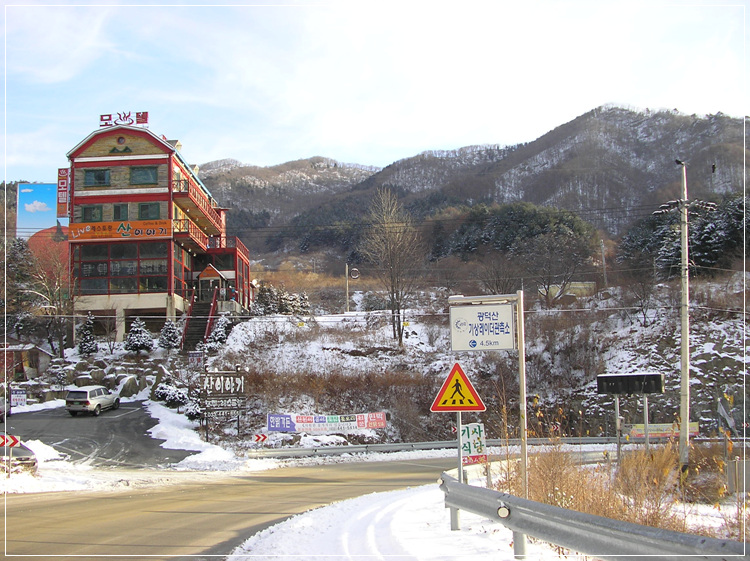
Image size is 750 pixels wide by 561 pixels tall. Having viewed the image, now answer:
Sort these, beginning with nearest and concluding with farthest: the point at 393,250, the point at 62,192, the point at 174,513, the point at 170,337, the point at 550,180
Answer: the point at 174,513, the point at 170,337, the point at 393,250, the point at 62,192, the point at 550,180

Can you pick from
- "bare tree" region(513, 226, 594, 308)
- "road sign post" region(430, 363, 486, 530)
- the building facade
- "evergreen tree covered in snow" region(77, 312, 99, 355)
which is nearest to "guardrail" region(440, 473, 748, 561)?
"road sign post" region(430, 363, 486, 530)

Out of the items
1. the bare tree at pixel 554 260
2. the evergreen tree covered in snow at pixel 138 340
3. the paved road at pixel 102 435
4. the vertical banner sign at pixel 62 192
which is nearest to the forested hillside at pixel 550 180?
the bare tree at pixel 554 260

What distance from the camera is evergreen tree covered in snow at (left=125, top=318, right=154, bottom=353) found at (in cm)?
3622

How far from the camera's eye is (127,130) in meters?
42.2

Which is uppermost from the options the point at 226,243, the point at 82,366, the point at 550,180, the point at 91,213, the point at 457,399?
the point at 550,180

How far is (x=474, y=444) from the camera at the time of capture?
12.1 meters

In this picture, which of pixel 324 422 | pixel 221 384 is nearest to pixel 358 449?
pixel 324 422

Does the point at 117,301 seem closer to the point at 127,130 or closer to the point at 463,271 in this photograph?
the point at 127,130

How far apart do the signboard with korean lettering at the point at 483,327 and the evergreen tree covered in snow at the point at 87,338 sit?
34201 mm

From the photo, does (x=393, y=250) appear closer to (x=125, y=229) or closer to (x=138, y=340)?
(x=138, y=340)

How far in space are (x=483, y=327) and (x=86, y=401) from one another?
91.4 feet

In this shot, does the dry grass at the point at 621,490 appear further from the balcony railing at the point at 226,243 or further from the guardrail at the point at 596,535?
the balcony railing at the point at 226,243

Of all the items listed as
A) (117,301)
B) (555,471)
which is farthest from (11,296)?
(555,471)

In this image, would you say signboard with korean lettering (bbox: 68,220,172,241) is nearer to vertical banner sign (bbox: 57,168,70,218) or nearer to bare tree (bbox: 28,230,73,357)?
vertical banner sign (bbox: 57,168,70,218)
